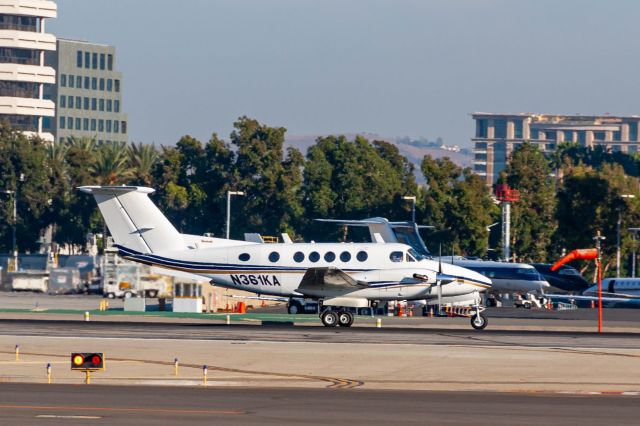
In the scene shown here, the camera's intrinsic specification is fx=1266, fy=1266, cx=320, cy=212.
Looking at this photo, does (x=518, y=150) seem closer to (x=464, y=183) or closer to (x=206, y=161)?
(x=464, y=183)

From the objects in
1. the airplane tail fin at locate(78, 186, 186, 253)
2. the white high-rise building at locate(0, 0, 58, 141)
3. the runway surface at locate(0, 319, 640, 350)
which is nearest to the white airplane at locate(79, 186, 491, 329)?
the airplane tail fin at locate(78, 186, 186, 253)

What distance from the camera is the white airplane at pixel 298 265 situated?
5075cm

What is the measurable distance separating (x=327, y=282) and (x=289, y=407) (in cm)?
→ 2490

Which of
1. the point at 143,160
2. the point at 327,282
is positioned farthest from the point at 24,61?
the point at 327,282

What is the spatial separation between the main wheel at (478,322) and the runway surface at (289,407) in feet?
67.6

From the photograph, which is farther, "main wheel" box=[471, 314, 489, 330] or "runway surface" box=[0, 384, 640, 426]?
"main wheel" box=[471, 314, 489, 330]

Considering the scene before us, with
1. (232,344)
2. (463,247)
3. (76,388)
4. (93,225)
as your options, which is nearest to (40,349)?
(232,344)

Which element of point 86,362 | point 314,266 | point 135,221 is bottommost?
point 86,362

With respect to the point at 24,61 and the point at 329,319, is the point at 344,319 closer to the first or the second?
the point at 329,319

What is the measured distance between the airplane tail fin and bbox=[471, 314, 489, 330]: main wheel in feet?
40.4

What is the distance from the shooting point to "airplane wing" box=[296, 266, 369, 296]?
164 ft

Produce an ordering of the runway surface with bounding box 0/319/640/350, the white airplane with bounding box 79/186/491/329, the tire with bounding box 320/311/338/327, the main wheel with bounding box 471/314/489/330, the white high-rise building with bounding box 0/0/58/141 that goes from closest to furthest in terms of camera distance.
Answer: the runway surface with bounding box 0/319/640/350 → the main wheel with bounding box 471/314/489/330 → the tire with bounding box 320/311/338/327 → the white airplane with bounding box 79/186/491/329 → the white high-rise building with bounding box 0/0/58/141

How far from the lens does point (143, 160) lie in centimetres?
13600

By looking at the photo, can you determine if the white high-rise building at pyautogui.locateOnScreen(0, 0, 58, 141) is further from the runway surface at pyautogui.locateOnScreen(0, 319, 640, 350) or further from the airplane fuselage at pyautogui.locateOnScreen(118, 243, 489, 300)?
the runway surface at pyautogui.locateOnScreen(0, 319, 640, 350)
